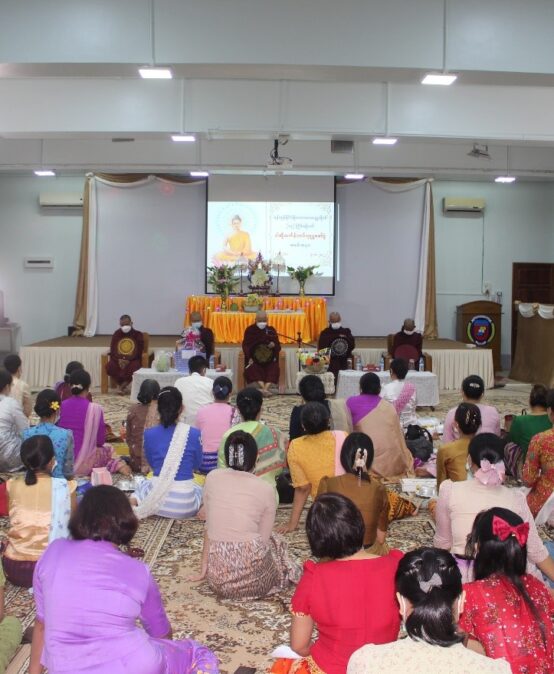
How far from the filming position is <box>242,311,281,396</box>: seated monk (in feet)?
33.3

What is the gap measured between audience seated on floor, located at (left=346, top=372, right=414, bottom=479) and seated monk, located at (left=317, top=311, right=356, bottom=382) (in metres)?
4.23

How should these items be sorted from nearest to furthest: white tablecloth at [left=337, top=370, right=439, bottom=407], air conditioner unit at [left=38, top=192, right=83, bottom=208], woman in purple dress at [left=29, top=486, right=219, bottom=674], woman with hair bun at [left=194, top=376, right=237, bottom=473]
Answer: woman in purple dress at [left=29, top=486, right=219, bottom=674], woman with hair bun at [left=194, top=376, right=237, bottom=473], white tablecloth at [left=337, top=370, right=439, bottom=407], air conditioner unit at [left=38, top=192, right=83, bottom=208]

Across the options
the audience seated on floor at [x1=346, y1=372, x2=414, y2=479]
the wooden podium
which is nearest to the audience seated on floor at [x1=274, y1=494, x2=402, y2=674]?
the audience seated on floor at [x1=346, y1=372, x2=414, y2=479]

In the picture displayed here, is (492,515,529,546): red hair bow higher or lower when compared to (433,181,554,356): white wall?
lower

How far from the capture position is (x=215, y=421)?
18.2 ft

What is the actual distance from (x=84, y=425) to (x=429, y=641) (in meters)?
4.37

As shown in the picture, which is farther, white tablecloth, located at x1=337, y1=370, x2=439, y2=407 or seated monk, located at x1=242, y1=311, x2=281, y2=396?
seated monk, located at x1=242, y1=311, x2=281, y2=396

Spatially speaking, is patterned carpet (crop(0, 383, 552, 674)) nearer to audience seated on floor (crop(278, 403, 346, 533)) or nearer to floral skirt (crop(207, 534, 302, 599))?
floral skirt (crop(207, 534, 302, 599))

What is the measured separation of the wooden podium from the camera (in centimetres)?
1330

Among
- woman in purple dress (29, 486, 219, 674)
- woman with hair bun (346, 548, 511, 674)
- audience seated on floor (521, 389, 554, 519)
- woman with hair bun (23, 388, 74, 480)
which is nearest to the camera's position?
woman with hair bun (346, 548, 511, 674)

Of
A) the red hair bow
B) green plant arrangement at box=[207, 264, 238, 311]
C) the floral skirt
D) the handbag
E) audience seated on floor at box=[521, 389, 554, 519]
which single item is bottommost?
the floral skirt

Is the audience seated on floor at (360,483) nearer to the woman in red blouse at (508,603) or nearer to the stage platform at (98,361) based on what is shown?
the woman in red blouse at (508,603)

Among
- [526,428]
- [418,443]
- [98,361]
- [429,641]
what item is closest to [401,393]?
[418,443]

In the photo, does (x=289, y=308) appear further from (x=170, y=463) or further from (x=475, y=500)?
(x=475, y=500)
